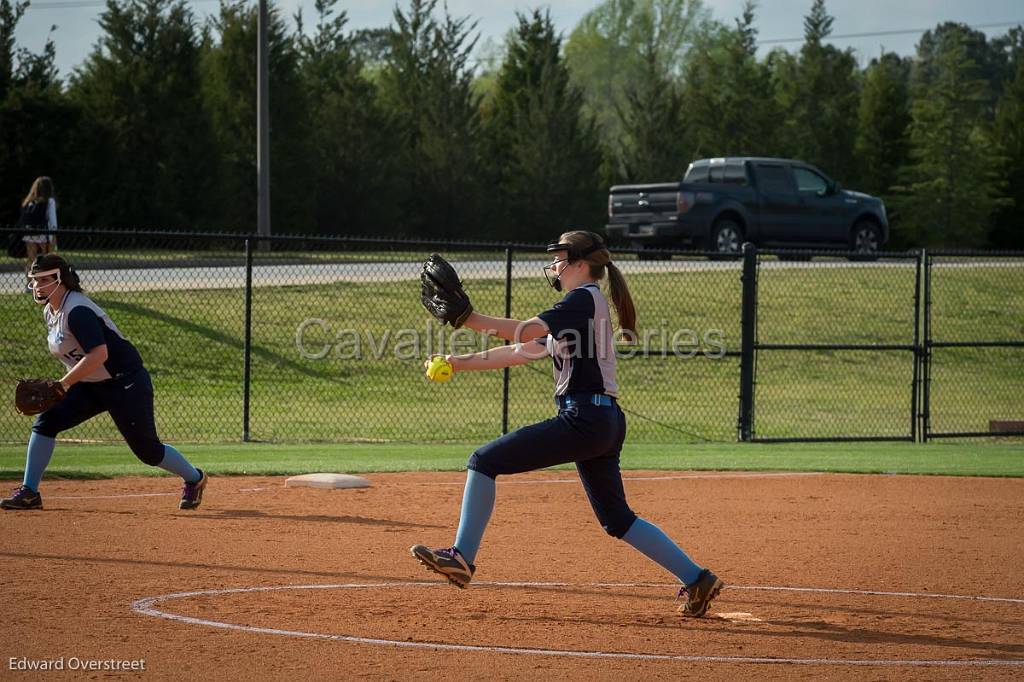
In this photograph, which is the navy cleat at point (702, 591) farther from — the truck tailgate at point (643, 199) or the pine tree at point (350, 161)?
the pine tree at point (350, 161)

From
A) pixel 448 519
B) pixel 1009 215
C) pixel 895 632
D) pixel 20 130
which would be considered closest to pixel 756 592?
pixel 895 632

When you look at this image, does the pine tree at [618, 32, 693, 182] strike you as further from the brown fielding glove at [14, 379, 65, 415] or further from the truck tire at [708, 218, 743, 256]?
the brown fielding glove at [14, 379, 65, 415]

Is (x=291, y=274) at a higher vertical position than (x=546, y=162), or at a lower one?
lower

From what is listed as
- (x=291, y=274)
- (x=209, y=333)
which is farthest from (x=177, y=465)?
(x=291, y=274)

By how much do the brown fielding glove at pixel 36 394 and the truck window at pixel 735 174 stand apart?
20.6m

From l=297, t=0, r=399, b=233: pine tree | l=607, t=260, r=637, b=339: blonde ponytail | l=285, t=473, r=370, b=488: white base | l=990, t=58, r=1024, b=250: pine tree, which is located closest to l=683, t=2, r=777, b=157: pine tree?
l=990, t=58, r=1024, b=250: pine tree

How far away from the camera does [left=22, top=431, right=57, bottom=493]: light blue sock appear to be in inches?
372

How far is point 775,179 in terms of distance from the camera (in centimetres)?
2800

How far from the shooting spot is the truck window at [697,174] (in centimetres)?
2864

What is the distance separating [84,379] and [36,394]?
13.3 inches

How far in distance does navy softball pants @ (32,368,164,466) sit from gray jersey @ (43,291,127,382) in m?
0.12

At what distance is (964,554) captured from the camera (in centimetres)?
876

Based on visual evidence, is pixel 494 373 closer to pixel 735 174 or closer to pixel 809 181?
pixel 735 174

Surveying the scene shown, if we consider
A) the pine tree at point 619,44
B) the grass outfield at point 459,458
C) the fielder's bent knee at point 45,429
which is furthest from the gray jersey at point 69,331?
the pine tree at point 619,44
